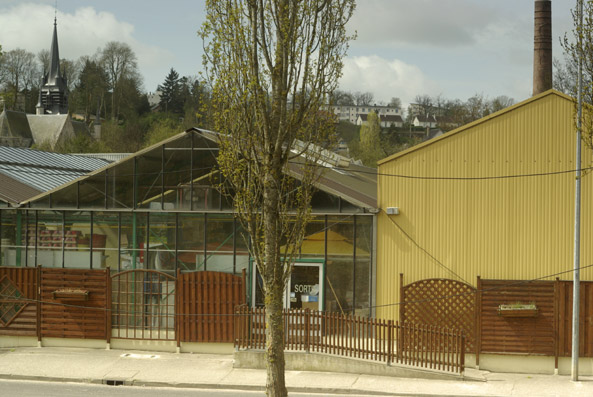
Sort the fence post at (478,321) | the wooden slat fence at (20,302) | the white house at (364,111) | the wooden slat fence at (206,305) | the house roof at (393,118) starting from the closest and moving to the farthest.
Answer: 1. the fence post at (478,321)
2. the wooden slat fence at (206,305)
3. the wooden slat fence at (20,302)
4. the house roof at (393,118)
5. the white house at (364,111)

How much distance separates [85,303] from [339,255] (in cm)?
685

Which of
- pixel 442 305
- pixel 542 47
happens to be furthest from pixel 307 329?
pixel 542 47

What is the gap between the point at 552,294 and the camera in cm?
1772

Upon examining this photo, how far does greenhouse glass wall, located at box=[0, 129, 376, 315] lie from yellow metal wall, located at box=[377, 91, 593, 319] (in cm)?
94

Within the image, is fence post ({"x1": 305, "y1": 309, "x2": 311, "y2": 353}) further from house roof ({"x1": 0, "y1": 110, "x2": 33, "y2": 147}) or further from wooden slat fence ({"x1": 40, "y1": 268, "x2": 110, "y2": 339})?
house roof ({"x1": 0, "y1": 110, "x2": 33, "y2": 147})

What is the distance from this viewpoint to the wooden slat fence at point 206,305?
19.0 m

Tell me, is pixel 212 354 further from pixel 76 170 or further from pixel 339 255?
pixel 76 170

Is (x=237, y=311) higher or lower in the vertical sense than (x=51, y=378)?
higher

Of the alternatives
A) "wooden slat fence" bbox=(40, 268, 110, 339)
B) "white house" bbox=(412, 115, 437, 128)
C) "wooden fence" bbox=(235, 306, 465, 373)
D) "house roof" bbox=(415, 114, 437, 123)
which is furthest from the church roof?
"wooden fence" bbox=(235, 306, 465, 373)

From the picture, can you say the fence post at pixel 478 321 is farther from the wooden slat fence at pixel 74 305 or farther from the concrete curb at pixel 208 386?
the wooden slat fence at pixel 74 305

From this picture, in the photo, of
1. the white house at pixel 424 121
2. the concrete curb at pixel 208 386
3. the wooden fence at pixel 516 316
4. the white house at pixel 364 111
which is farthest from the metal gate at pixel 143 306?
the white house at pixel 364 111

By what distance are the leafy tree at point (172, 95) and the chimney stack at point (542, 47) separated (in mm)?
88283

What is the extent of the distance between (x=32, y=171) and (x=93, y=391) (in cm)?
1420

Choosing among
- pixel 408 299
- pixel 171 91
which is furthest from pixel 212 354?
pixel 171 91
